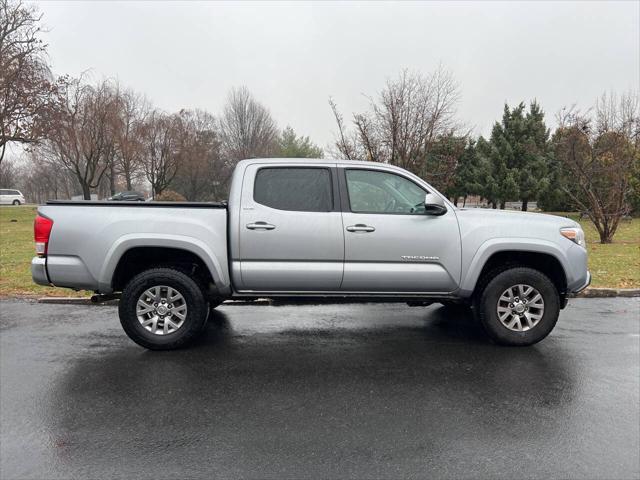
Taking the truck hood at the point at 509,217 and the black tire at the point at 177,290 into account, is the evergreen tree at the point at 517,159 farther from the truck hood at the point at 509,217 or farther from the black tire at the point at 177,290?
Result: the black tire at the point at 177,290

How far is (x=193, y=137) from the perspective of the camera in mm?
46188

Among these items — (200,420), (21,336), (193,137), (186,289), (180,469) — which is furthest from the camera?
(193,137)

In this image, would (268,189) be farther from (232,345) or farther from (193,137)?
(193,137)

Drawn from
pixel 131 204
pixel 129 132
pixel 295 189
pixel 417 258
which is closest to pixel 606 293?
pixel 417 258

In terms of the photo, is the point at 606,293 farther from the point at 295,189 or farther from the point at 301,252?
the point at 295,189

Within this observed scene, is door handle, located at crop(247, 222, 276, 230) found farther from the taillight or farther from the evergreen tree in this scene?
the evergreen tree

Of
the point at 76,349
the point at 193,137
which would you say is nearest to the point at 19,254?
the point at 76,349

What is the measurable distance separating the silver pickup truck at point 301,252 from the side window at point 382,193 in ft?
0.05

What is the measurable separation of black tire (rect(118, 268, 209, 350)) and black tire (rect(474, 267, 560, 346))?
3.01 meters

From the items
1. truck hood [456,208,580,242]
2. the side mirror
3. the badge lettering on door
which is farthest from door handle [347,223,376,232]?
truck hood [456,208,580,242]

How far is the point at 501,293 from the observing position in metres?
4.60

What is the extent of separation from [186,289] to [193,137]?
4495cm

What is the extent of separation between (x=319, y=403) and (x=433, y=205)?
2.28m

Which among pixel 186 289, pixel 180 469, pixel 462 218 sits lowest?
pixel 180 469
